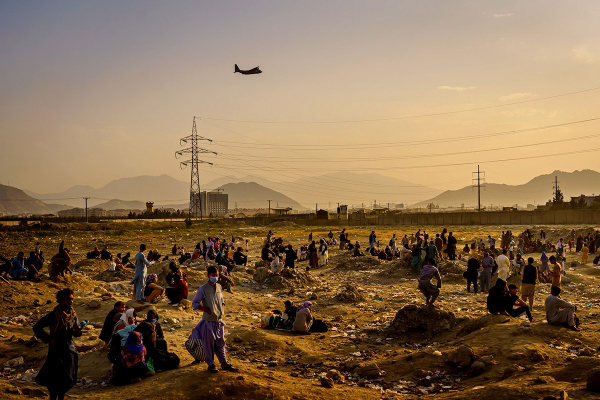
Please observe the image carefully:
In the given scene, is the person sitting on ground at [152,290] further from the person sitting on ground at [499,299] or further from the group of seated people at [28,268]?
the person sitting on ground at [499,299]

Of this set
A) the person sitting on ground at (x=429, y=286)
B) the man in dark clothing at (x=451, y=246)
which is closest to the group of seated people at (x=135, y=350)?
the person sitting on ground at (x=429, y=286)

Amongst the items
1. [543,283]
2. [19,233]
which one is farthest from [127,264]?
[19,233]

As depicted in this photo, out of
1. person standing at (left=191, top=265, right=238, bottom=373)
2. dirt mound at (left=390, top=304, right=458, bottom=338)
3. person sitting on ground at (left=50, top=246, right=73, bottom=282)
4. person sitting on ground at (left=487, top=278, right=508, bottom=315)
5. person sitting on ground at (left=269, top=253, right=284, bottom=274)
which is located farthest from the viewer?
person sitting on ground at (left=269, top=253, right=284, bottom=274)

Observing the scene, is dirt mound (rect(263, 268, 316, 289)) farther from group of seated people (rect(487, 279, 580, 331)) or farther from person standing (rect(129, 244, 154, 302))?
group of seated people (rect(487, 279, 580, 331))

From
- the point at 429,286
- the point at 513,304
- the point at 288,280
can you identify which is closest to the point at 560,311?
the point at 513,304

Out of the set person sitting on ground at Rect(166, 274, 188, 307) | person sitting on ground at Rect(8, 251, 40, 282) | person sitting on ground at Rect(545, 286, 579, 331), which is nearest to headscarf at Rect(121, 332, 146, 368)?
person sitting on ground at Rect(166, 274, 188, 307)
